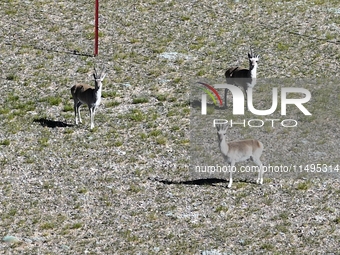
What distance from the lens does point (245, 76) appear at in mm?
24000

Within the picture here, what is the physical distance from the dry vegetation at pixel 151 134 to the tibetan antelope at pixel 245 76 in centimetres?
155

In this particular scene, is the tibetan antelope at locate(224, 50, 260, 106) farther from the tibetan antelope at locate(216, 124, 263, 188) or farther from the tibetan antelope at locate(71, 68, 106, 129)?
the tibetan antelope at locate(216, 124, 263, 188)

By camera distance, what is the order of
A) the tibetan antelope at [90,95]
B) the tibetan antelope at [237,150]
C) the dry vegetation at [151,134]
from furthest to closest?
the tibetan antelope at [90,95] < the tibetan antelope at [237,150] < the dry vegetation at [151,134]

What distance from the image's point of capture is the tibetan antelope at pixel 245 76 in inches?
938

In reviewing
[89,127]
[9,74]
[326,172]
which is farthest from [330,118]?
[9,74]

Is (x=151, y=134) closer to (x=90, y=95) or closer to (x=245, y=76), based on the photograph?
(x=90, y=95)

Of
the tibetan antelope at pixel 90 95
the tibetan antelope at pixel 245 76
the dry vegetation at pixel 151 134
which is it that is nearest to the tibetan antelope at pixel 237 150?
the dry vegetation at pixel 151 134

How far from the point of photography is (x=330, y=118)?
78.0ft

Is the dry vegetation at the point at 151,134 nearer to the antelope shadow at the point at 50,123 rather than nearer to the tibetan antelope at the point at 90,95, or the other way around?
the antelope shadow at the point at 50,123

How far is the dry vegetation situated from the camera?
18141mm

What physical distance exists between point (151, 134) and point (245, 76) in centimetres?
350

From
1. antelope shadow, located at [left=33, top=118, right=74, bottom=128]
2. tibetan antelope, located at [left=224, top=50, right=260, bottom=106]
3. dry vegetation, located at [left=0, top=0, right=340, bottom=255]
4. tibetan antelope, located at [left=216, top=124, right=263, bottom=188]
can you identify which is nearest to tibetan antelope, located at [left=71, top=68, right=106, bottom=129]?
antelope shadow, located at [left=33, top=118, right=74, bottom=128]

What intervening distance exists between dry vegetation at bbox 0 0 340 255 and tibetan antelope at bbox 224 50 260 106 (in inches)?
60.9

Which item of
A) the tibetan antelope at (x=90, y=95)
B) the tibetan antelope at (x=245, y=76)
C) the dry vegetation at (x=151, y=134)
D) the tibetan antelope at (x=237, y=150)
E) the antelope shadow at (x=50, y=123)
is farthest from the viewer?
the tibetan antelope at (x=245, y=76)
